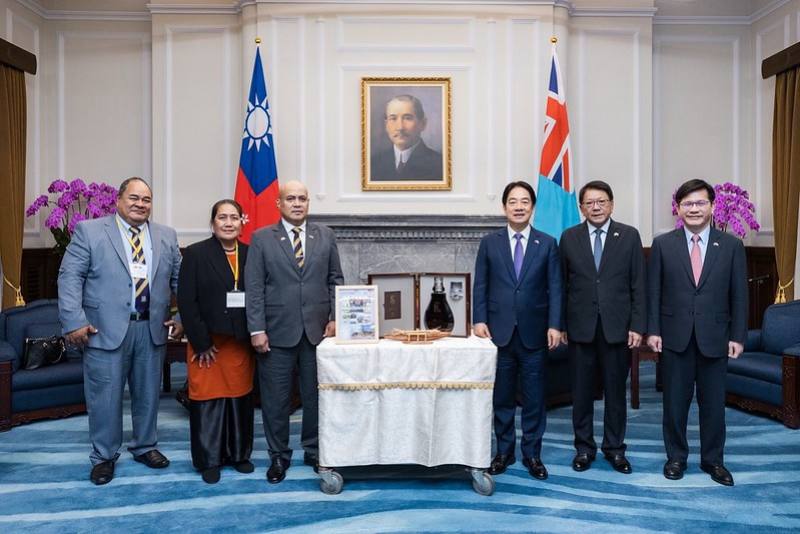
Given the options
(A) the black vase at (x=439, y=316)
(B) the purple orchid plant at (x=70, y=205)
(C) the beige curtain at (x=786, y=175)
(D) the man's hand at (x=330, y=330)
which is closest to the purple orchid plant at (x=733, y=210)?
(C) the beige curtain at (x=786, y=175)

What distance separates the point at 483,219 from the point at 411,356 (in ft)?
11.4

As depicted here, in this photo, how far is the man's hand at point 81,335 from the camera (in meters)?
3.56

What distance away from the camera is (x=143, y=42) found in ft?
23.8

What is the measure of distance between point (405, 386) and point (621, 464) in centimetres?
135

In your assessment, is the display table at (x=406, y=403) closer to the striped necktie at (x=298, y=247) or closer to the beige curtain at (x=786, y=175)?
the striped necktie at (x=298, y=247)

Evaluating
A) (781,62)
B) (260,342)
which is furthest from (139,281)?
(781,62)

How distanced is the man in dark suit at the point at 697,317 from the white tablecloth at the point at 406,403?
1.03 metres

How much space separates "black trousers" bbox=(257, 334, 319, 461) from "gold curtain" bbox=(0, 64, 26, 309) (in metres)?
3.88

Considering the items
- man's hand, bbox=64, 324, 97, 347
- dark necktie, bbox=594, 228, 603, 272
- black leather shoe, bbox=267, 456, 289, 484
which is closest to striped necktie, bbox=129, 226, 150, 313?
man's hand, bbox=64, 324, 97, 347

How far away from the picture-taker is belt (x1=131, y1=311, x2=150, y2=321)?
375cm

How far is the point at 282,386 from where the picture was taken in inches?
144

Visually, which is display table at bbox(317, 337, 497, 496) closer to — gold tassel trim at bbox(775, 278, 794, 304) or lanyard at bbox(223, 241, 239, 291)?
lanyard at bbox(223, 241, 239, 291)

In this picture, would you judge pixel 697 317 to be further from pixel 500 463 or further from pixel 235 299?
pixel 235 299

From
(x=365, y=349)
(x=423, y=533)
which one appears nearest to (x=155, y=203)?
(x=365, y=349)
